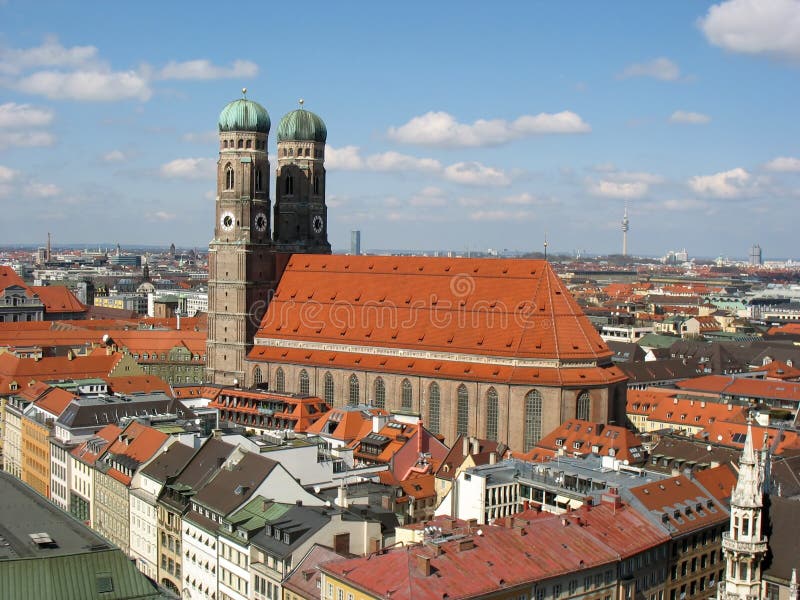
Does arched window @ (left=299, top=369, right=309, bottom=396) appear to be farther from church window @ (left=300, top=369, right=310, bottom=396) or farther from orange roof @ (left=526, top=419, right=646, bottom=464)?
orange roof @ (left=526, top=419, right=646, bottom=464)

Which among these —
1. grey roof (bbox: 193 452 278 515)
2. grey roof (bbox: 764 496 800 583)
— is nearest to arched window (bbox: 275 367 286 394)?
grey roof (bbox: 193 452 278 515)

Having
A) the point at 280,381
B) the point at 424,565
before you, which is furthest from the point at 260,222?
the point at 424,565

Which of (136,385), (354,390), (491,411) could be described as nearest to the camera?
(491,411)

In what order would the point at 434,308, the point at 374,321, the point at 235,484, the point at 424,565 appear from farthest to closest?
the point at 374,321, the point at 434,308, the point at 235,484, the point at 424,565

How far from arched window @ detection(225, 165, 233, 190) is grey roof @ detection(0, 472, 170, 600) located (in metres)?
78.7

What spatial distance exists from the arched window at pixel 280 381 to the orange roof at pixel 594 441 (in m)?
37.0

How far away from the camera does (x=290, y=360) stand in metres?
123

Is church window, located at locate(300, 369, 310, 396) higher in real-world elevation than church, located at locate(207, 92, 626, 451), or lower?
lower

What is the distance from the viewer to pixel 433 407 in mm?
112125

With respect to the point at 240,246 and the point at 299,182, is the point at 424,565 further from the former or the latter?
the point at 299,182

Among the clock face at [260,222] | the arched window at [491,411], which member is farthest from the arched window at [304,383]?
the arched window at [491,411]

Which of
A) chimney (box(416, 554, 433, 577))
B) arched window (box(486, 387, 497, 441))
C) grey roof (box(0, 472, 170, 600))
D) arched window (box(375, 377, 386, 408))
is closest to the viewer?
grey roof (box(0, 472, 170, 600))

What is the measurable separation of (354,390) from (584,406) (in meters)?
27.6

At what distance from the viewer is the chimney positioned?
51344 millimetres
